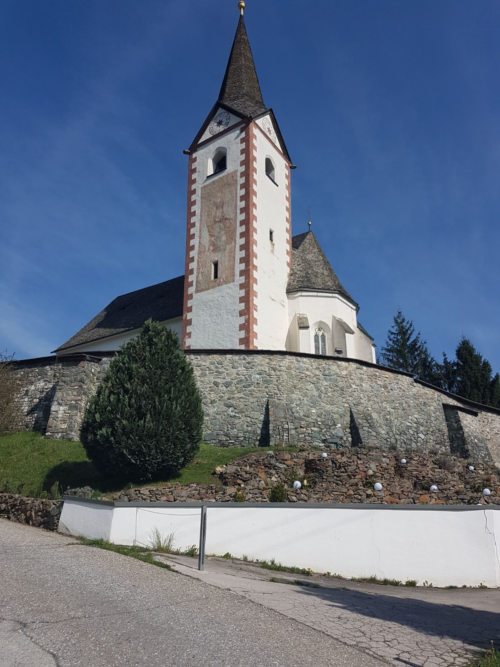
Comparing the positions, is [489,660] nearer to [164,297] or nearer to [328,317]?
[328,317]

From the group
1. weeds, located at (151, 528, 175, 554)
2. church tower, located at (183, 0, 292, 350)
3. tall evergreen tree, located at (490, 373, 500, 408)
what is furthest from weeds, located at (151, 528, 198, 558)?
tall evergreen tree, located at (490, 373, 500, 408)

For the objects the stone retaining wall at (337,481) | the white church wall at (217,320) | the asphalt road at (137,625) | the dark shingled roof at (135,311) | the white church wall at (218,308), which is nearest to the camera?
the asphalt road at (137,625)

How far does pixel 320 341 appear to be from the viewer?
82.4 ft

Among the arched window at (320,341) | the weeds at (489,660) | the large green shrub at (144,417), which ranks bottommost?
the weeds at (489,660)

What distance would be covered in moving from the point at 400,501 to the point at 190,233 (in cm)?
1765

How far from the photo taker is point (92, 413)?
1430 centimetres

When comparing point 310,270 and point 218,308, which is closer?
point 218,308

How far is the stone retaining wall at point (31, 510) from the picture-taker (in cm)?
1157

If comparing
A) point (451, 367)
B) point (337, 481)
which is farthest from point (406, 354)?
point (337, 481)

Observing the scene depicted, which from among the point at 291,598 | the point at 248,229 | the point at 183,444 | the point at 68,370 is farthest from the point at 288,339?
the point at 291,598

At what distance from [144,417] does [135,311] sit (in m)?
17.9

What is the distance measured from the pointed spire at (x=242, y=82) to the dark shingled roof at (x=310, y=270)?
23.5 ft

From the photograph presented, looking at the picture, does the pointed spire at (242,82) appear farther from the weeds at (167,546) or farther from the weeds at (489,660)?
the weeds at (489,660)

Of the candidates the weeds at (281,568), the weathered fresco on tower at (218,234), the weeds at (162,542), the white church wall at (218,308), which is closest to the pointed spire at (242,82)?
the white church wall at (218,308)
